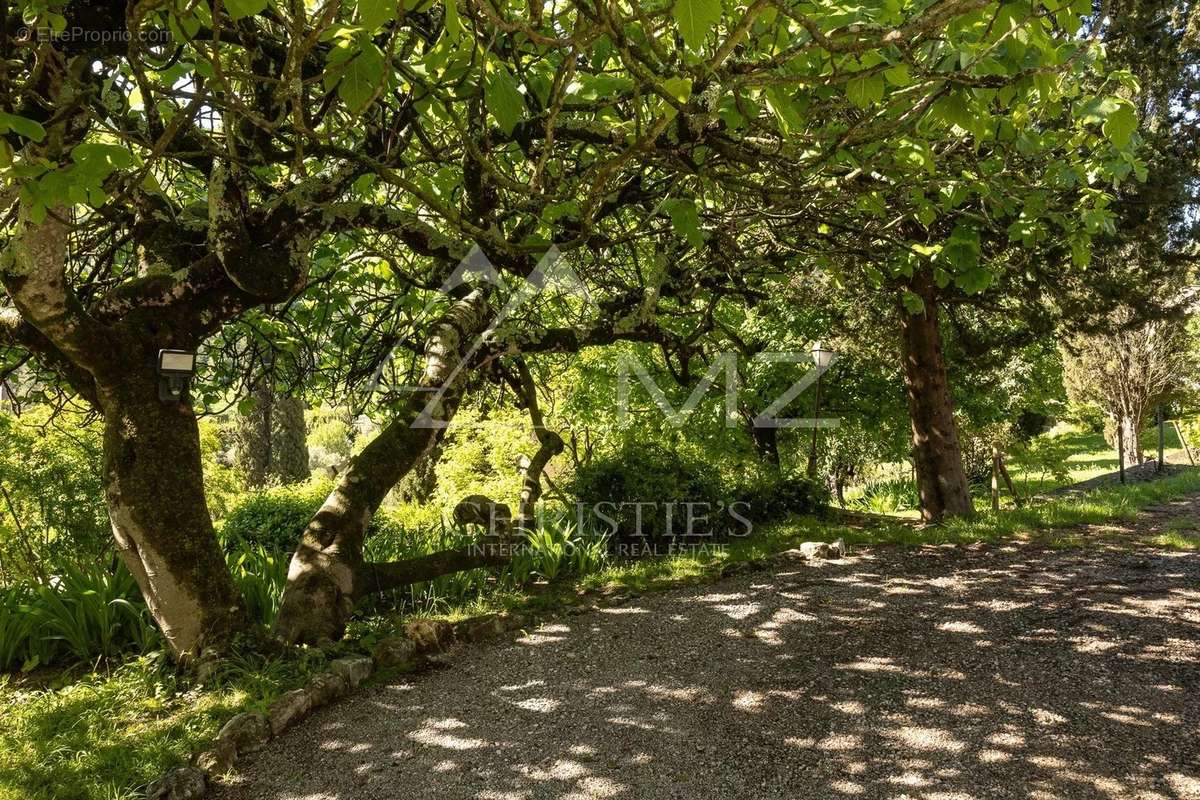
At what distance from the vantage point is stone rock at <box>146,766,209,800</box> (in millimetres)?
3018

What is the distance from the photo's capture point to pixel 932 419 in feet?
30.4

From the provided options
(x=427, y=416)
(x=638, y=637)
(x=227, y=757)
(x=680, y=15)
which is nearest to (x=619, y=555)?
(x=638, y=637)

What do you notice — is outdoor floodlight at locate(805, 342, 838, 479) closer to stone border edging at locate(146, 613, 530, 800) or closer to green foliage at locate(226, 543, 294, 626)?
stone border edging at locate(146, 613, 530, 800)

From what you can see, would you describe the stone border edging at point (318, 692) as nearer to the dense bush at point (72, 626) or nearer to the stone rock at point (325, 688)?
the stone rock at point (325, 688)

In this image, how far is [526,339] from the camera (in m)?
5.58

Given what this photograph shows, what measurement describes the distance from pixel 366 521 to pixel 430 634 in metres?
0.89

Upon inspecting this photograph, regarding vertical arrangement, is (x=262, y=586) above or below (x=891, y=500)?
above

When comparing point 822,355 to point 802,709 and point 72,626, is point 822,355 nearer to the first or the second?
point 802,709

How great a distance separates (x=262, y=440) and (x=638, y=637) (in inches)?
447

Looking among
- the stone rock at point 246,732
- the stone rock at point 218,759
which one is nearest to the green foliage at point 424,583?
the stone rock at point 246,732

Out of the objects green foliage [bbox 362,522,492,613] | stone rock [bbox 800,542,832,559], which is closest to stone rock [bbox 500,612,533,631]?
green foliage [bbox 362,522,492,613]

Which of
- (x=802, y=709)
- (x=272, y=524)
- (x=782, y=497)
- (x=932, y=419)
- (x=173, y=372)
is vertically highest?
(x=173, y=372)

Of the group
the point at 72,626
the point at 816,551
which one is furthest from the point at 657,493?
the point at 72,626

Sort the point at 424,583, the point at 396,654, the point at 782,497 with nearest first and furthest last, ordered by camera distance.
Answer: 1. the point at 396,654
2. the point at 424,583
3. the point at 782,497
